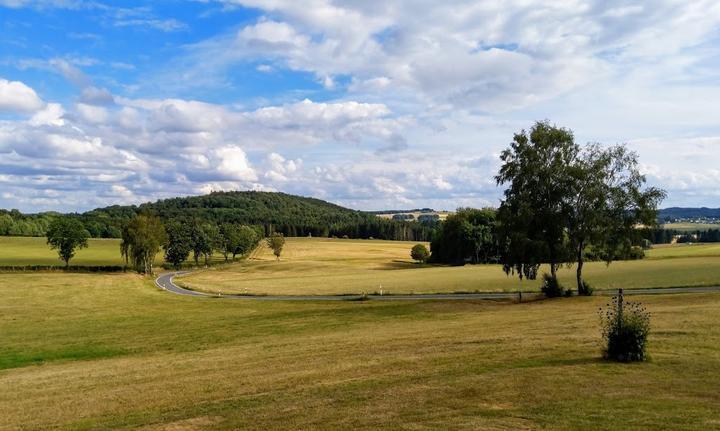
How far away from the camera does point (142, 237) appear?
111000 millimetres

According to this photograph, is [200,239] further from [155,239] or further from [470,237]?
[470,237]

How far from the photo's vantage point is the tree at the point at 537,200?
151 ft

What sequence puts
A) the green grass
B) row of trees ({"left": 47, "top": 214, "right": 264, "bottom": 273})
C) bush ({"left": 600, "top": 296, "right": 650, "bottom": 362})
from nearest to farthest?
1. bush ({"left": 600, "top": 296, "right": 650, "bottom": 362})
2. row of trees ({"left": 47, "top": 214, "right": 264, "bottom": 273})
3. the green grass

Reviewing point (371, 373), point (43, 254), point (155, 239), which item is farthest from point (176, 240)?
point (371, 373)

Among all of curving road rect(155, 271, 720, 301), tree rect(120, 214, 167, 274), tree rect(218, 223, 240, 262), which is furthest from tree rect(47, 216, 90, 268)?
curving road rect(155, 271, 720, 301)

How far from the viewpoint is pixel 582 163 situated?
4669 cm

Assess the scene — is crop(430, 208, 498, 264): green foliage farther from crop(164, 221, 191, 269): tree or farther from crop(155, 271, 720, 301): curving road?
crop(164, 221, 191, 269): tree

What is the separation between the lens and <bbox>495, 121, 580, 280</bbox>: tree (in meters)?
45.9

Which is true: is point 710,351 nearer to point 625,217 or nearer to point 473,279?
point 625,217

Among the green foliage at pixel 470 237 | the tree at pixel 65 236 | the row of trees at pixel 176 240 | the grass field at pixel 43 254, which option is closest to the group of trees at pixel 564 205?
the green foliage at pixel 470 237

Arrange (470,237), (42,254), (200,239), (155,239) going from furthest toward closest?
(200,239)
(42,254)
(470,237)
(155,239)

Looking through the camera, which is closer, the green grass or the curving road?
the curving road

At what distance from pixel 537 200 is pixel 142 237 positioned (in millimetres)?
88193

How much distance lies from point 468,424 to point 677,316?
2115cm
